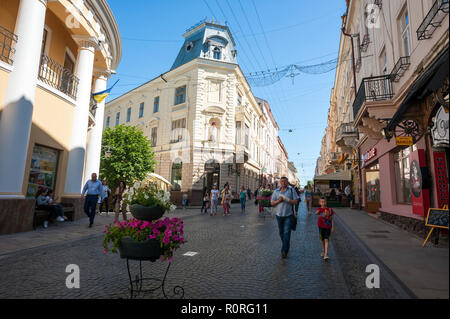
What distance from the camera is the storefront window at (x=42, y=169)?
9430mm

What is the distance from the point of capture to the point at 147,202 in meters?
3.53

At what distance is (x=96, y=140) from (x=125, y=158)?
8.46 meters

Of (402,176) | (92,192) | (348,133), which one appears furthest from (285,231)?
(348,133)

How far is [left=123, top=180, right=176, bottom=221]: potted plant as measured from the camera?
3.46 m

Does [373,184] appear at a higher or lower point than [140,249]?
higher

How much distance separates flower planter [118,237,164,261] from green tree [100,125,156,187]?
761 inches

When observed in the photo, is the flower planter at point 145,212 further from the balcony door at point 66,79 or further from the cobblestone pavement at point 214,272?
the balcony door at point 66,79

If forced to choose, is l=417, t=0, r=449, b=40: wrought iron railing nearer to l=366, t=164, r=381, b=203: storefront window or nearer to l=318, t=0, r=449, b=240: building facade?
l=318, t=0, r=449, b=240: building facade

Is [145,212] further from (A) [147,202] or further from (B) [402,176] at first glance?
(B) [402,176]

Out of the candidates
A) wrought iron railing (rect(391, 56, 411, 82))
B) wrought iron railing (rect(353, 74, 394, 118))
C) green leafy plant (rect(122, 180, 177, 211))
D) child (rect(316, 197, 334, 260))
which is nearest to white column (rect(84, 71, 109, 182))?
green leafy plant (rect(122, 180, 177, 211))
